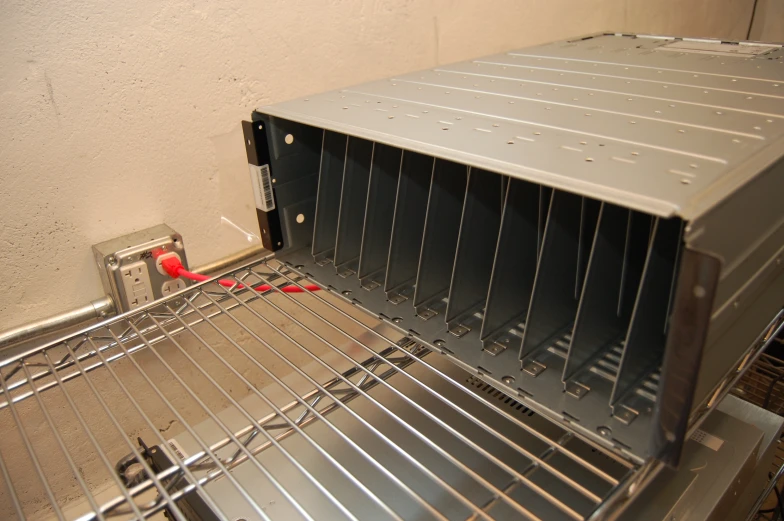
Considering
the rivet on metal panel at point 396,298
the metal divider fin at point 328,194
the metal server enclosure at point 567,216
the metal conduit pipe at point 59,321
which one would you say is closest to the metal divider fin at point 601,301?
the metal server enclosure at point 567,216

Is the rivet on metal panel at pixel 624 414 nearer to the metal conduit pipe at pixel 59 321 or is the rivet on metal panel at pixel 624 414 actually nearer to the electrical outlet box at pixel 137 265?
the electrical outlet box at pixel 137 265

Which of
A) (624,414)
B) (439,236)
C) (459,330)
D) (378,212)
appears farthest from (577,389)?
(378,212)

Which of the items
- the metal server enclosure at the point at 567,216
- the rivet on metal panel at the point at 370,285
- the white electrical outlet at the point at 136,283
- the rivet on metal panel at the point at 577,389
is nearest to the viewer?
the metal server enclosure at the point at 567,216

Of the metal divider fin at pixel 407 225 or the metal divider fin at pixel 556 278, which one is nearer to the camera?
the metal divider fin at pixel 556 278

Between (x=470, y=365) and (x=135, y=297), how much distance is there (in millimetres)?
568

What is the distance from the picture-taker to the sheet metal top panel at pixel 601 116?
49 centimetres

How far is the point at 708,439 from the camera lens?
0.71 metres

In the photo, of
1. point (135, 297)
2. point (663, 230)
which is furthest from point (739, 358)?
point (135, 297)

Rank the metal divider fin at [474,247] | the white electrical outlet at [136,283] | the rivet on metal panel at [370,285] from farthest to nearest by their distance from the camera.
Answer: the white electrical outlet at [136,283]
the rivet on metal panel at [370,285]
the metal divider fin at [474,247]

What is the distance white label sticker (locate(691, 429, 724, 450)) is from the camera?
0.70 metres

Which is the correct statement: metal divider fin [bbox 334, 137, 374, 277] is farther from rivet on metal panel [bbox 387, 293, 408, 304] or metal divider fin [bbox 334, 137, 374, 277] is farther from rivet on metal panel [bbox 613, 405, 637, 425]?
rivet on metal panel [bbox 613, 405, 637, 425]

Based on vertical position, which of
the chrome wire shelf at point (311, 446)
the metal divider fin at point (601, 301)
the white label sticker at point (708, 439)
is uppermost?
the metal divider fin at point (601, 301)

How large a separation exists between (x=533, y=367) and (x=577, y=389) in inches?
2.2

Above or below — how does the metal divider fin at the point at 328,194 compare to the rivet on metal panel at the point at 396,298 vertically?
above
